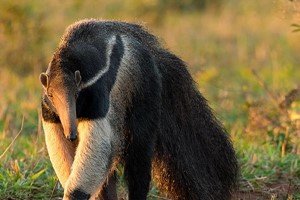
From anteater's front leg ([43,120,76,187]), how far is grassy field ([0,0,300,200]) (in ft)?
3.51

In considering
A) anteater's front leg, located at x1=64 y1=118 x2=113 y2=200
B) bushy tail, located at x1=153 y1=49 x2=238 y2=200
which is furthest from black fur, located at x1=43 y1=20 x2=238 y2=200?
anteater's front leg, located at x1=64 y1=118 x2=113 y2=200

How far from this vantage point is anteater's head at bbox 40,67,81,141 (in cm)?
598

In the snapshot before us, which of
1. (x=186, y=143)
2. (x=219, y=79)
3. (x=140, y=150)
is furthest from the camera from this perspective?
(x=219, y=79)

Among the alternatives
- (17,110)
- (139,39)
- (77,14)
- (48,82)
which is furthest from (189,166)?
(77,14)

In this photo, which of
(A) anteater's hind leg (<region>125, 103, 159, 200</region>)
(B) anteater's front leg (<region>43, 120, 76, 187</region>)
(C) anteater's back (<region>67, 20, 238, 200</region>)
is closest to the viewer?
(B) anteater's front leg (<region>43, 120, 76, 187</region>)

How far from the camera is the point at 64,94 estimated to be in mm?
6090

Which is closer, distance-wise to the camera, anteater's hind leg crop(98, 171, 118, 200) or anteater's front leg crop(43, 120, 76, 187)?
anteater's front leg crop(43, 120, 76, 187)

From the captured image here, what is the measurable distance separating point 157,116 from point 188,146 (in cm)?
74

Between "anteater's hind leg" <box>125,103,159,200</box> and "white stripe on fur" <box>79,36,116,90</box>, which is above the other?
"white stripe on fur" <box>79,36,116,90</box>

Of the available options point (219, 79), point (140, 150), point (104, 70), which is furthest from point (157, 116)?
point (219, 79)

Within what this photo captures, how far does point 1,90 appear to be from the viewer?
1366 centimetres

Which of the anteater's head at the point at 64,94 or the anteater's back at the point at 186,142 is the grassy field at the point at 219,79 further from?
the anteater's head at the point at 64,94

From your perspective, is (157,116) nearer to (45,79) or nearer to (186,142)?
(186,142)

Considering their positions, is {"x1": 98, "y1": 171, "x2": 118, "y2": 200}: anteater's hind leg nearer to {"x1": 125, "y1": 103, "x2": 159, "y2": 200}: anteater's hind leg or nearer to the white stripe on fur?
{"x1": 125, "y1": 103, "x2": 159, "y2": 200}: anteater's hind leg
